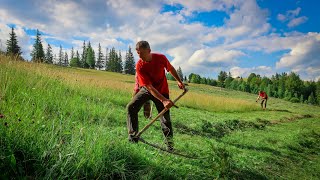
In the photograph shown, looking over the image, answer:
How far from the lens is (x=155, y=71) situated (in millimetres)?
5652

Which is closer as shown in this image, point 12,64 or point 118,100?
point 12,64

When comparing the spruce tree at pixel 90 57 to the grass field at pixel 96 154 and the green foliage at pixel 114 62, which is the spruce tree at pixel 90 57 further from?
the grass field at pixel 96 154

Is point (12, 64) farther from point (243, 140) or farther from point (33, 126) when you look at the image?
point (243, 140)

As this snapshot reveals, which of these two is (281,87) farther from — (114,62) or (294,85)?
(114,62)

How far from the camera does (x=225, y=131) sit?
422 inches

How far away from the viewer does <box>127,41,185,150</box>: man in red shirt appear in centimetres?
535

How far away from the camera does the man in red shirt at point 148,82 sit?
17.5 feet

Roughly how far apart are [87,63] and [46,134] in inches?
3988

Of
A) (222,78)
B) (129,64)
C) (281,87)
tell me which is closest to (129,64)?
(129,64)

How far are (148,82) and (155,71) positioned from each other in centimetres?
37

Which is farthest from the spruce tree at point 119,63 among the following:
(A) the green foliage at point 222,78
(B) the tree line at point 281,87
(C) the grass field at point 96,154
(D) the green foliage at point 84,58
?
(C) the grass field at point 96,154

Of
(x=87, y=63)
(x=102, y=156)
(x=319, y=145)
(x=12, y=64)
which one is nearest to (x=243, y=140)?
(x=319, y=145)

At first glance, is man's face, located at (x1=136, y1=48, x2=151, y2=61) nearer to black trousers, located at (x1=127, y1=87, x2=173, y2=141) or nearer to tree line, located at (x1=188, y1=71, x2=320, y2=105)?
black trousers, located at (x1=127, y1=87, x2=173, y2=141)

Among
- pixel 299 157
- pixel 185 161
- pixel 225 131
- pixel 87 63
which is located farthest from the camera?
pixel 87 63
